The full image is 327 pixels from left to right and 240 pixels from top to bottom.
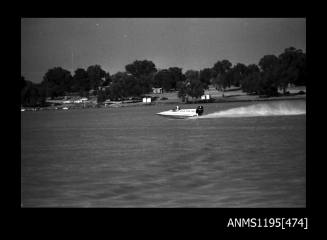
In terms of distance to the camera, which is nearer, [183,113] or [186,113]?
[186,113]

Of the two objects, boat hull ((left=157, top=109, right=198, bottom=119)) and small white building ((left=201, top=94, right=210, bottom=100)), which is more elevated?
small white building ((left=201, top=94, right=210, bottom=100))

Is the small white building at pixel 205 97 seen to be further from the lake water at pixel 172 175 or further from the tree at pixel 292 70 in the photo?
the lake water at pixel 172 175

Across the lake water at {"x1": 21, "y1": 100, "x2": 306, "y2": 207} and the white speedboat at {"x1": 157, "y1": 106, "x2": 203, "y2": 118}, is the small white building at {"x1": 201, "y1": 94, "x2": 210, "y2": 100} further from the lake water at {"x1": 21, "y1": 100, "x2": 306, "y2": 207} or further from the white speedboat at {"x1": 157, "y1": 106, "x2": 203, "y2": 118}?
the lake water at {"x1": 21, "y1": 100, "x2": 306, "y2": 207}

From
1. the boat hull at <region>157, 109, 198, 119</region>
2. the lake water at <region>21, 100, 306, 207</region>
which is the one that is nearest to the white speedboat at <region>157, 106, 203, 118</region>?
the boat hull at <region>157, 109, 198, 119</region>

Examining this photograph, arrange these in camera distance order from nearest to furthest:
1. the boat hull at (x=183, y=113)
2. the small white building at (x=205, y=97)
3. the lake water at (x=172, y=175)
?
1. the lake water at (x=172, y=175)
2. the boat hull at (x=183, y=113)
3. the small white building at (x=205, y=97)

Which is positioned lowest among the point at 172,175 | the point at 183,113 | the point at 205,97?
the point at 172,175

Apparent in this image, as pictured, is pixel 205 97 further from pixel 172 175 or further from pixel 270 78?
pixel 172 175

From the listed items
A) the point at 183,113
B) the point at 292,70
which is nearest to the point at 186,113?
the point at 183,113

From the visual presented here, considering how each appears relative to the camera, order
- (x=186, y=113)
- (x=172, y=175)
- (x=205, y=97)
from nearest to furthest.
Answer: (x=172, y=175) → (x=186, y=113) → (x=205, y=97)

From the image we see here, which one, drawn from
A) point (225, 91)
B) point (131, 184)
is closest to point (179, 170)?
point (131, 184)

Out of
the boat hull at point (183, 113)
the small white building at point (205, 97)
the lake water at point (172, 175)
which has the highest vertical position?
the small white building at point (205, 97)

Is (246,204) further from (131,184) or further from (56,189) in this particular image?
(56,189)

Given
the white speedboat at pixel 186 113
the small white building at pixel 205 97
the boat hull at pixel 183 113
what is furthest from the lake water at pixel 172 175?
the small white building at pixel 205 97
